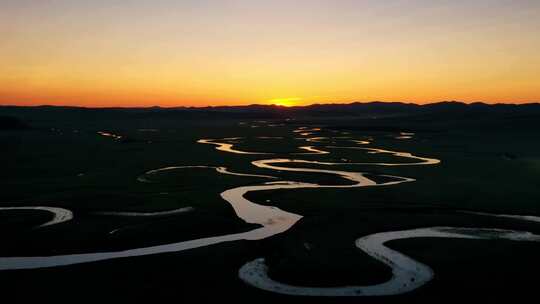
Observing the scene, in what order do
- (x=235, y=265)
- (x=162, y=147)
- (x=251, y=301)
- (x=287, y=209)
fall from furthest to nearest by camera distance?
(x=162, y=147)
(x=287, y=209)
(x=235, y=265)
(x=251, y=301)

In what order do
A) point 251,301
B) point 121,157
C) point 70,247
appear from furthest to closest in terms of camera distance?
point 121,157
point 70,247
point 251,301

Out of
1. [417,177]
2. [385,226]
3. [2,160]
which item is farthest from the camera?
[2,160]

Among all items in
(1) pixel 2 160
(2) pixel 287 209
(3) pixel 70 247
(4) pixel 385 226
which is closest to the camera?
(3) pixel 70 247

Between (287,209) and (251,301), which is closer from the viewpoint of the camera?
(251,301)

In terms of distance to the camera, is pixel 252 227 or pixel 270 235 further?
pixel 252 227

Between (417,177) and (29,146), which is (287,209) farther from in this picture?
(29,146)

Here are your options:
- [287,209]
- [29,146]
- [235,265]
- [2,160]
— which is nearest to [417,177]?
[287,209]

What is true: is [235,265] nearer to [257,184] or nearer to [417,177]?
[257,184]

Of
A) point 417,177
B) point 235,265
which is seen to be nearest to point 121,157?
point 417,177

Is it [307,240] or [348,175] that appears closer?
[307,240]
